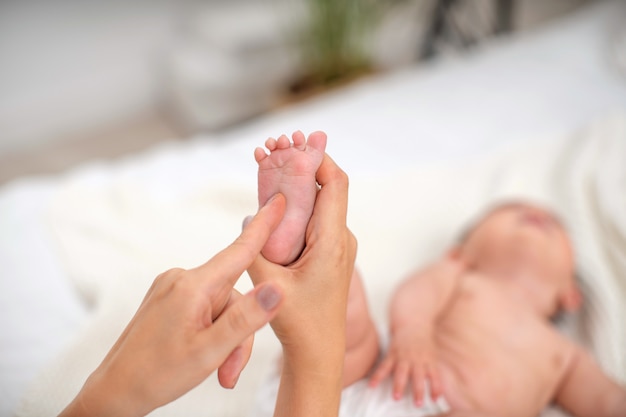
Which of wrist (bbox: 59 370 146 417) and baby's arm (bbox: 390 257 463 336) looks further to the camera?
baby's arm (bbox: 390 257 463 336)

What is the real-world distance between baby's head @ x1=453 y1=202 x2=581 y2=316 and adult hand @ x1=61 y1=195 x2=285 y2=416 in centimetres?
66

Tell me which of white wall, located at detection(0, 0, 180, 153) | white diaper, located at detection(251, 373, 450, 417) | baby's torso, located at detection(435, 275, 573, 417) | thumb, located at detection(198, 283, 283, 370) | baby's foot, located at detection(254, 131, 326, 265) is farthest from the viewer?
white wall, located at detection(0, 0, 180, 153)

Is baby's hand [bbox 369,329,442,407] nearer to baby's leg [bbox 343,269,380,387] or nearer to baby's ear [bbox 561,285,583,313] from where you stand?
baby's leg [bbox 343,269,380,387]

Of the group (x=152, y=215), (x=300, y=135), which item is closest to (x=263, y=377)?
(x=300, y=135)

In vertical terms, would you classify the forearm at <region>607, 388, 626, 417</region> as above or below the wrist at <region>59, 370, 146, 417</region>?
below

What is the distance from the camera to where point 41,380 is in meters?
0.66

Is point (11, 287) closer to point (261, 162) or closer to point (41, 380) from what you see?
point (41, 380)

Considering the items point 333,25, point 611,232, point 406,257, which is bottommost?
point 611,232

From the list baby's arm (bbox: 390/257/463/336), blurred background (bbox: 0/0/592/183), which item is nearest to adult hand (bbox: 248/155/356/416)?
baby's arm (bbox: 390/257/463/336)

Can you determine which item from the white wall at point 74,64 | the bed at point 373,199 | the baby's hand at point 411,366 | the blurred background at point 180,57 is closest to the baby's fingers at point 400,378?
the baby's hand at point 411,366

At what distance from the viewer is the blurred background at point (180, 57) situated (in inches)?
82.4

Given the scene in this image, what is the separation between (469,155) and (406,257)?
39 cm

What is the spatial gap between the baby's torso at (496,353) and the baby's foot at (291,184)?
0.38 metres

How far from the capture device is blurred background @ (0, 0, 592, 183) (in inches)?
82.4
